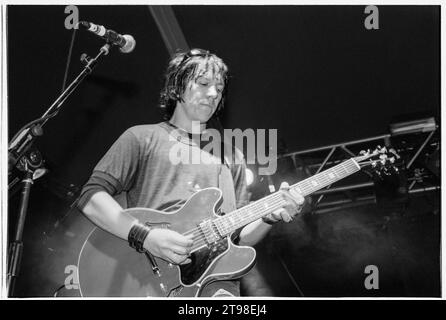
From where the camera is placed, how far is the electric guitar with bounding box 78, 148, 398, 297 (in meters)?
1.77

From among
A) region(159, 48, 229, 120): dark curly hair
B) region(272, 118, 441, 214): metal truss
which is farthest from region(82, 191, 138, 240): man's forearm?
region(272, 118, 441, 214): metal truss

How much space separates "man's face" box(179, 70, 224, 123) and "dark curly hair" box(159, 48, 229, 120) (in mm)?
25

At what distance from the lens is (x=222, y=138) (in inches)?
86.9

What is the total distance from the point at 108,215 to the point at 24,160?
1.49 ft

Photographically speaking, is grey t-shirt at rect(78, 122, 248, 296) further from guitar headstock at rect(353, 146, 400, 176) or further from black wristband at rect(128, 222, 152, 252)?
guitar headstock at rect(353, 146, 400, 176)

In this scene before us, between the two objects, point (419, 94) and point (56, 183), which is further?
point (419, 94)

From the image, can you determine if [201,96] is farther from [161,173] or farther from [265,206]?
[265,206]

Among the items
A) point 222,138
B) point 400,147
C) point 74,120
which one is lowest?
point 400,147

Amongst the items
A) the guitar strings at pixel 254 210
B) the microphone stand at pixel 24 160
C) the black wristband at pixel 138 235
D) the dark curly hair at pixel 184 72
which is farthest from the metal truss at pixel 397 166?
the microphone stand at pixel 24 160

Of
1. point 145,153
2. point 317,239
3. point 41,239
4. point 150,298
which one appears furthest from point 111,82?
point 317,239

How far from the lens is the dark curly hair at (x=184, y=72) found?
2150 millimetres

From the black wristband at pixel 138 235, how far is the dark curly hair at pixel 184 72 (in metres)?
0.63
